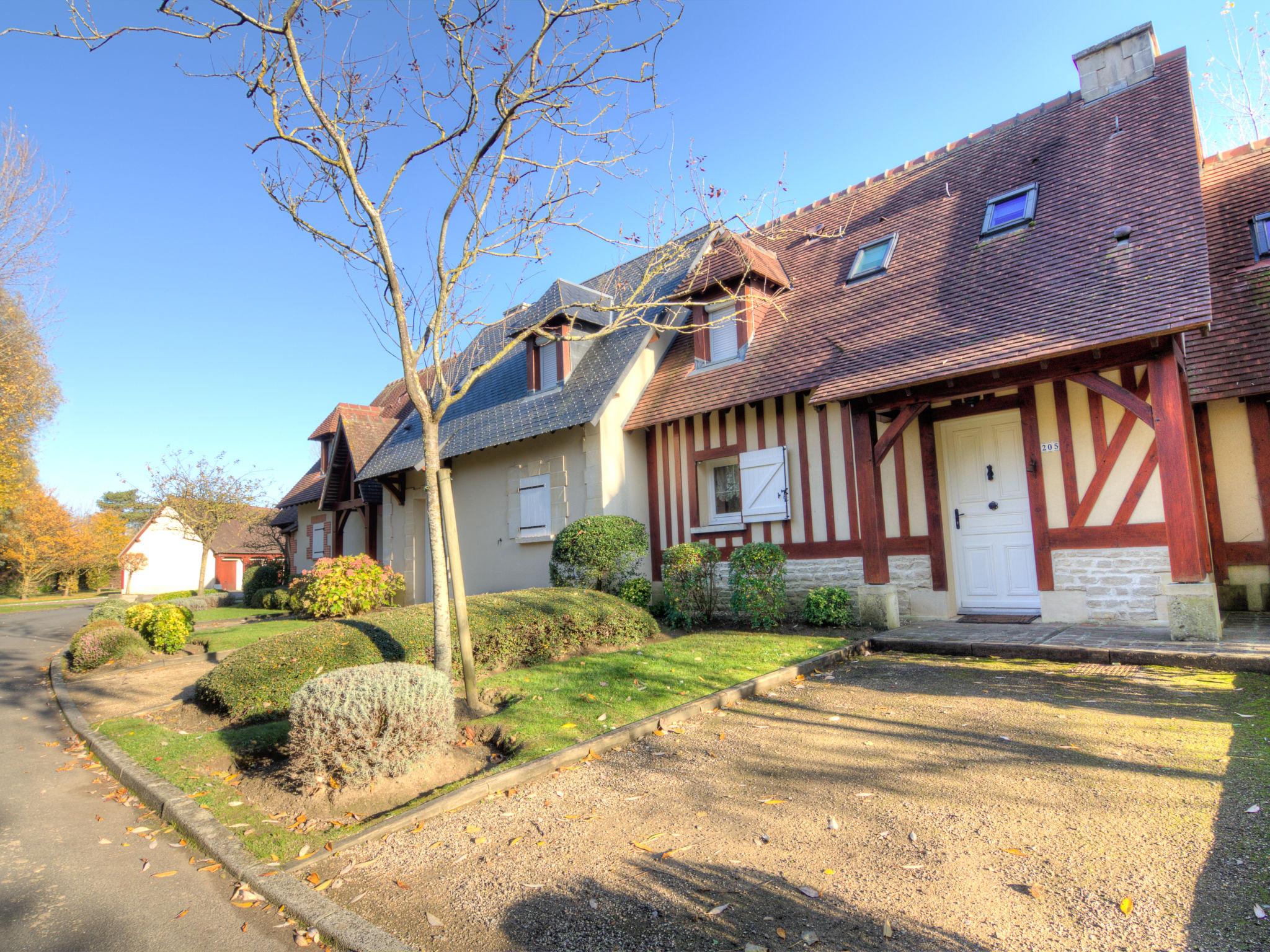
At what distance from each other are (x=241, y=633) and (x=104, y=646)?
8.67 ft

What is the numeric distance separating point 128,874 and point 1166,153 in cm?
1232

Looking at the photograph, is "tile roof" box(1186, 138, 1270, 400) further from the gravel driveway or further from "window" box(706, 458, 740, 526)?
"window" box(706, 458, 740, 526)

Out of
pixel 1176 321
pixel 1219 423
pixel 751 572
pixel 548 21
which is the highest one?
pixel 548 21

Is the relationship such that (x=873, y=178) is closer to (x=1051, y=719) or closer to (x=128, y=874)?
(x=1051, y=719)

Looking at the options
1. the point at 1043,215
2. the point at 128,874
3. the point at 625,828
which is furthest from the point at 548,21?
the point at 1043,215

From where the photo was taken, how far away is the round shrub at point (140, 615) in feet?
34.5

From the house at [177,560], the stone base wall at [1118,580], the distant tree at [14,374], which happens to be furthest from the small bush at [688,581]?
the house at [177,560]

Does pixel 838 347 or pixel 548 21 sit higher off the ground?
pixel 548 21

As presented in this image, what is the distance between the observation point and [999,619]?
8.07 meters

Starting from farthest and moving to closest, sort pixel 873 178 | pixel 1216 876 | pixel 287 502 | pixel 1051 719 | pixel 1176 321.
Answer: pixel 287 502
pixel 873 178
pixel 1176 321
pixel 1051 719
pixel 1216 876

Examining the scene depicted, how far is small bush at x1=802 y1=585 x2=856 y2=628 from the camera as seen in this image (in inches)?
338

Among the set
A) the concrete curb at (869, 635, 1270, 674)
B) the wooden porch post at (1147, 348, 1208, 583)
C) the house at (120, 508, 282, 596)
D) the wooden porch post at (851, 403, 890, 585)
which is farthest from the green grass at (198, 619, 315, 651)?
the house at (120, 508, 282, 596)

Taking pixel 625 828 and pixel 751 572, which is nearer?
pixel 625 828

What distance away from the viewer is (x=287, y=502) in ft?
80.5
